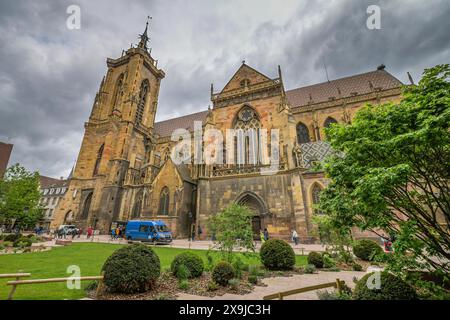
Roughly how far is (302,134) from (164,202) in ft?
66.2

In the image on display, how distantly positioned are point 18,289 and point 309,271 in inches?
370

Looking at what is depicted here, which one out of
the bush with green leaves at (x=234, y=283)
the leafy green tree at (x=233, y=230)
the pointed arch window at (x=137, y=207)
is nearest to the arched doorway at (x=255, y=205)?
the leafy green tree at (x=233, y=230)

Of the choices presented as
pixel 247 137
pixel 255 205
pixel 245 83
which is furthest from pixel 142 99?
pixel 255 205

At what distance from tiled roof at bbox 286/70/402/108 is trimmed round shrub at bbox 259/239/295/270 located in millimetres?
25605

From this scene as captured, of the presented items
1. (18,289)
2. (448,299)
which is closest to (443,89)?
(448,299)

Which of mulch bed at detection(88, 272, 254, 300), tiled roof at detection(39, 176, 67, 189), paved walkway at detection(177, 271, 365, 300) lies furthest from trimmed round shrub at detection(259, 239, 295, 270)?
tiled roof at detection(39, 176, 67, 189)

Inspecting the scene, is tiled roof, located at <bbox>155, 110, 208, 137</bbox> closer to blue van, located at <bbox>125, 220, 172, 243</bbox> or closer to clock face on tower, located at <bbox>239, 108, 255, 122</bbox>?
clock face on tower, located at <bbox>239, 108, 255, 122</bbox>

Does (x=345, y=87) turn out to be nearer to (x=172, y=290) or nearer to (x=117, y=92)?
(x=172, y=290)

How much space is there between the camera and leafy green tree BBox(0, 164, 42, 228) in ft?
67.7

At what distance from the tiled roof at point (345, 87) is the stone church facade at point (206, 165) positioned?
132 millimetres

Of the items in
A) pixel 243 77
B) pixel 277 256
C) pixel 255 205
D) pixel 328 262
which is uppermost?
pixel 243 77

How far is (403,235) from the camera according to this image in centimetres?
376

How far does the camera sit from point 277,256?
855cm
